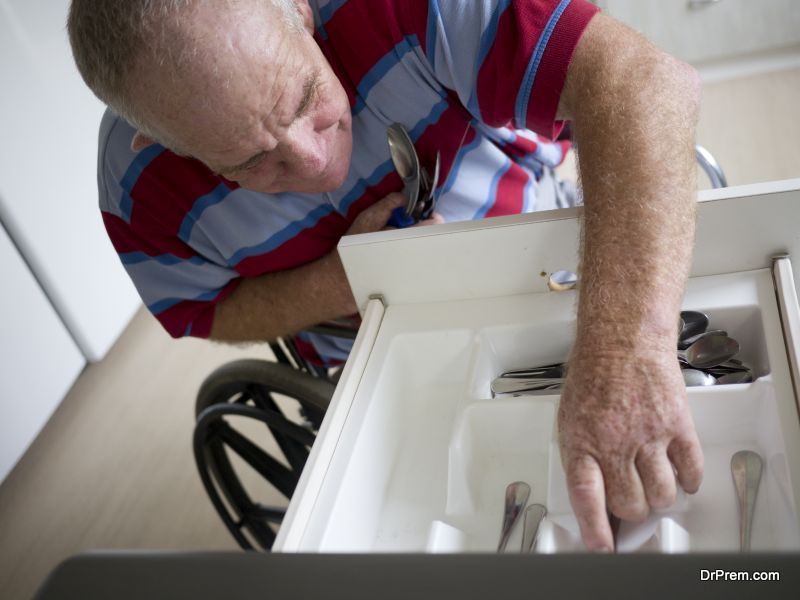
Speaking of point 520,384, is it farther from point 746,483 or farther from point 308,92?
point 308,92

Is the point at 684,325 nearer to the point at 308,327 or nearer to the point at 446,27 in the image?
the point at 446,27

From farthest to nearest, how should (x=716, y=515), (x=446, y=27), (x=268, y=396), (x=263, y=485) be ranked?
1. (x=263, y=485)
2. (x=268, y=396)
3. (x=446, y=27)
4. (x=716, y=515)

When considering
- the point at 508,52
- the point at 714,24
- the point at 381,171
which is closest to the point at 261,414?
the point at 381,171

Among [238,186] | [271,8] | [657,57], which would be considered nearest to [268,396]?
[238,186]

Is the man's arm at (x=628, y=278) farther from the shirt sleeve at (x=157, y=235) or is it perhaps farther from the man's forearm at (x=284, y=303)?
the shirt sleeve at (x=157, y=235)

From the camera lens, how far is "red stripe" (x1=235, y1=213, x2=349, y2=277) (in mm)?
1025

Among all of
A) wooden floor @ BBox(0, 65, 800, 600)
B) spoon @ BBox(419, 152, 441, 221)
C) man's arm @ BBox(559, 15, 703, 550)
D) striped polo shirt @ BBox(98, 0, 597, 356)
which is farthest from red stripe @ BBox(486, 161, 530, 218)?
wooden floor @ BBox(0, 65, 800, 600)

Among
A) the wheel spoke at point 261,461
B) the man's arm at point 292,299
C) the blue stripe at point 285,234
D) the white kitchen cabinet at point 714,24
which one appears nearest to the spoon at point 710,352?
the man's arm at point 292,299

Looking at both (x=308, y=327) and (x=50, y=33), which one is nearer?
(x=308, y=327)

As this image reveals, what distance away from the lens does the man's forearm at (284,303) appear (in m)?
1.00

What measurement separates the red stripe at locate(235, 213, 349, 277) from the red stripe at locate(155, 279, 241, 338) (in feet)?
0.19

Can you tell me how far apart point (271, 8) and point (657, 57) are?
41cm

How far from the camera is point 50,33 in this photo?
2.15m

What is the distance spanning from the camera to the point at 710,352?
686 millimetres
